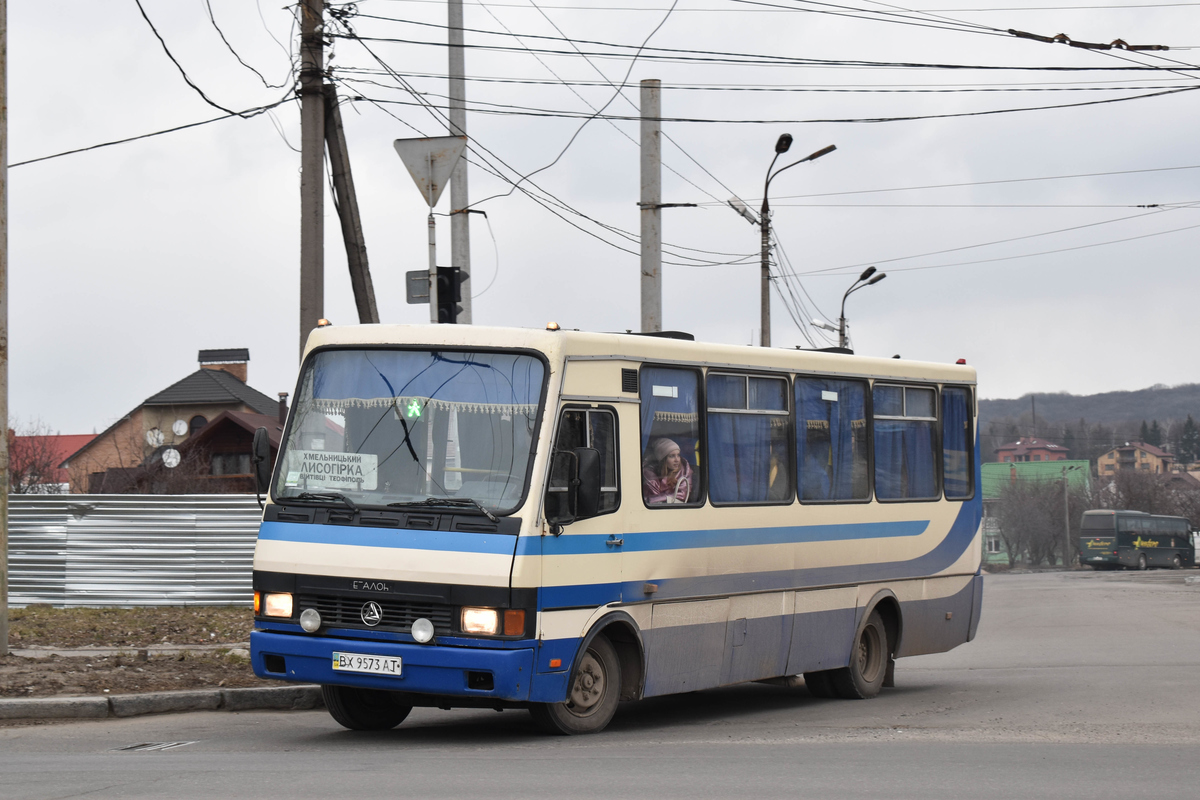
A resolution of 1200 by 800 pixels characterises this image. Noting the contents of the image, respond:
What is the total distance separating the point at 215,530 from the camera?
65.7 ft

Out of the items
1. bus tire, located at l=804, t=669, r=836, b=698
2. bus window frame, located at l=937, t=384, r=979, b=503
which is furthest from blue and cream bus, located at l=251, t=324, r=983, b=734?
bus window frame, located at l=937, t=384, r=979, b=503

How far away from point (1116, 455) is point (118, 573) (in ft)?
569

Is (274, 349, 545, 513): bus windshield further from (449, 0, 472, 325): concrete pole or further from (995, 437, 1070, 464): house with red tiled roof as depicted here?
(995, 437, 1070, 464): house with red tiled roof

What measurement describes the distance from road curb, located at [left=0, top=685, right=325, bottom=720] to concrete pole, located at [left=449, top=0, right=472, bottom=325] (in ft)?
17.3

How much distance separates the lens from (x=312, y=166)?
15320mm

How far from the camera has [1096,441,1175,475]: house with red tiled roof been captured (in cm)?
17188

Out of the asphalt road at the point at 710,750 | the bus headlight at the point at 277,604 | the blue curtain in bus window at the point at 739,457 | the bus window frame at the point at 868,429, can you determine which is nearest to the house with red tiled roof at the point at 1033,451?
the bus window frame at the point at 868,429

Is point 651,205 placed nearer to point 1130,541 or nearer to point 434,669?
point 434,669

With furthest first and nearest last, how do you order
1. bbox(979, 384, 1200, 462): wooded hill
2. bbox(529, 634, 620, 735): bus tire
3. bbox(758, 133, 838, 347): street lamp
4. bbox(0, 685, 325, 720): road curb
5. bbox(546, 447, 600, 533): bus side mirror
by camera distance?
1. bbox(979, 384, 1200, 462): wooded hill
2. bbox(758, 133, 838, 347): street lamp
3. bbox(0, 685, 325, 720): road curb
4. bbox(529, 634, 620, 735): bus tire
5. bbox(546, 447, 600, 533): bus side mirror

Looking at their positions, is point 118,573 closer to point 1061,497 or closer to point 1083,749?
point 1083,749

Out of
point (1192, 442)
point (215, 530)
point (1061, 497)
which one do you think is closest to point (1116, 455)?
point (1192, 442)

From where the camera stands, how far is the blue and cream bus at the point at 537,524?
893 cm

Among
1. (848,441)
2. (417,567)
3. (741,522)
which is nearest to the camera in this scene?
(417,567)

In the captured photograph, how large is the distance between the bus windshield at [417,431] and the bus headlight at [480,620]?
2.07 ft
